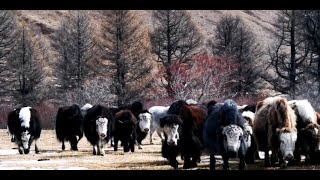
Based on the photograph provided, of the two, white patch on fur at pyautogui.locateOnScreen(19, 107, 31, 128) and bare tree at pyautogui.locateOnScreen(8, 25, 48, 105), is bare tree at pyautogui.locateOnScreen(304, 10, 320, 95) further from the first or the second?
white patch on fur at pyautogui.locateOnScreen(19, 107, 31, 128)

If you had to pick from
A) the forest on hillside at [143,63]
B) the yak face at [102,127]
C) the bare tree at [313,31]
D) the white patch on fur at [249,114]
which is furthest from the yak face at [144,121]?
the bare tree at [313,31]

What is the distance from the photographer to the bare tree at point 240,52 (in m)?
60.2

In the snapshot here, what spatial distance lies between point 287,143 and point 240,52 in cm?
4808

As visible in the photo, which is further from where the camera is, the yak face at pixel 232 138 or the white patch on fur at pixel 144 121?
the white patch on fur at pixel 144 121

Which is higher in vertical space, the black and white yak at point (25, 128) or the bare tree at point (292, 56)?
the bare tree at point (292, 56)

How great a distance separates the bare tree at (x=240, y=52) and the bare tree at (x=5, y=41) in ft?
69.7

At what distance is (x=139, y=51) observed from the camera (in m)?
59.1

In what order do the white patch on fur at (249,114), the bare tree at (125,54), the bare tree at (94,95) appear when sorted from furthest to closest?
the bare tree at (125,54) → the bare tree at (94,95) → the white patch on fur at (249,114)

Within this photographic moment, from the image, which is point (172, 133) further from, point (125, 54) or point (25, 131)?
point (125, 54)

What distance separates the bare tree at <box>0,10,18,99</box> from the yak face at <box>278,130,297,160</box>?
49066 mm

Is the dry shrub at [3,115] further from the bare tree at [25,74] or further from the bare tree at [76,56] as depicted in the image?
the bare tree at [76,56]

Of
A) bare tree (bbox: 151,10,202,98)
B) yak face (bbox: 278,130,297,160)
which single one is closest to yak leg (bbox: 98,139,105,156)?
yak face (bbox: 278,130,297,160)

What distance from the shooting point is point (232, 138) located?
1366 cm
